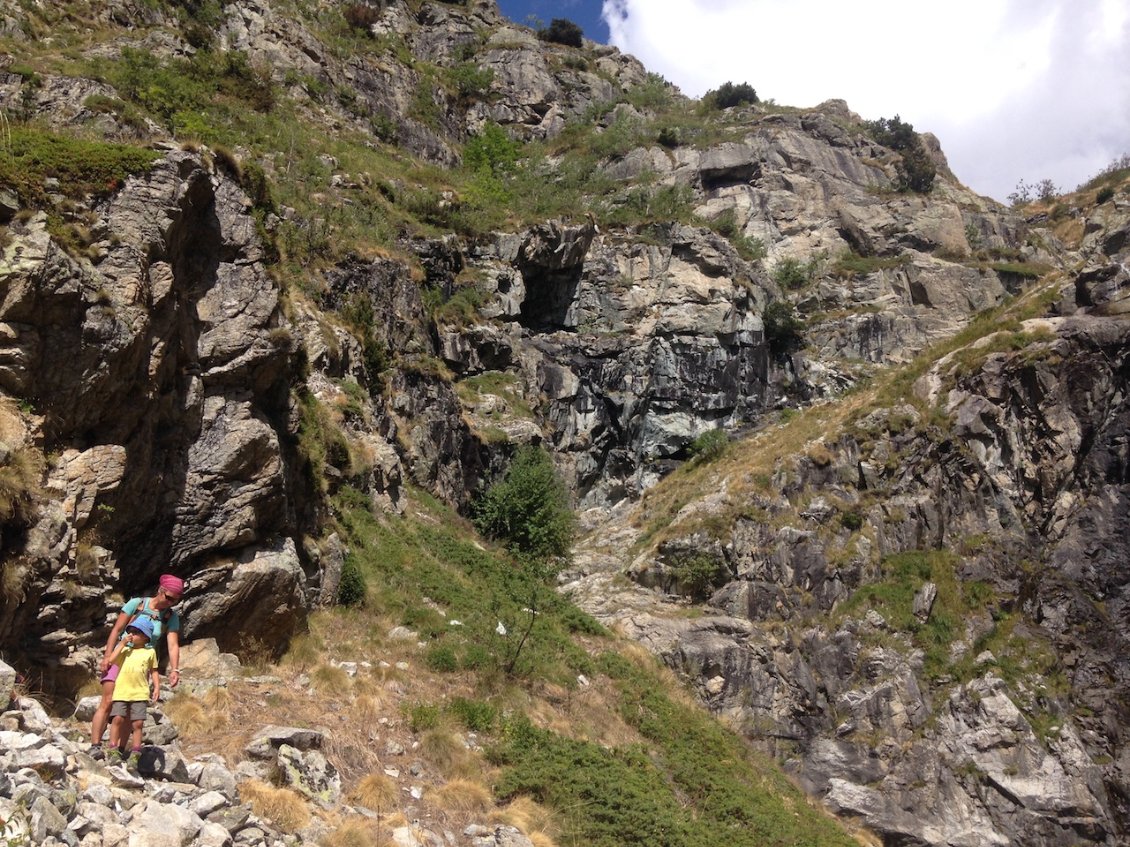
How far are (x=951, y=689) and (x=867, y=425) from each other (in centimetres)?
983

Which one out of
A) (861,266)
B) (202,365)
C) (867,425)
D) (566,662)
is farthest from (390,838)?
(861,266)

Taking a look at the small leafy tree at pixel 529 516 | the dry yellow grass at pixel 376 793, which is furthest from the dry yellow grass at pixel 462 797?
the small leafy tree at pixel 529 516

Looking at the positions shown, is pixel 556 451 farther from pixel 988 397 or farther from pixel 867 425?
pixel 988 397

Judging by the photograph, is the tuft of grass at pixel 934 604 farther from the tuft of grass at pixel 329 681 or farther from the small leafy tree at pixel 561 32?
the small leafy tree at pixel 561 32

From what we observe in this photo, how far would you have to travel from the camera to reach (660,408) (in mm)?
34188

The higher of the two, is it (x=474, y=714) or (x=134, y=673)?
(x=134, y=673)

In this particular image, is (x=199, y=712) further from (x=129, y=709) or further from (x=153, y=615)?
(x=129, y=709)

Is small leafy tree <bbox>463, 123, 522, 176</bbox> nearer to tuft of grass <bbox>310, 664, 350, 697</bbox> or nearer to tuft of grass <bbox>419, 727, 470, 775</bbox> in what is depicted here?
tuft of grass <bbox>310, 664, 350, 697</bbox>

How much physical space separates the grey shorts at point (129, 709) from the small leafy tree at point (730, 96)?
60.0 meters

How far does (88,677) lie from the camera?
22.8 feet

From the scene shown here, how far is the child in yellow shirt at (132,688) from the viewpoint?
549 cm

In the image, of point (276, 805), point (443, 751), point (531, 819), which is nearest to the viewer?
point (276, 805)

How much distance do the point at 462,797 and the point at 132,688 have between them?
4.36 metres

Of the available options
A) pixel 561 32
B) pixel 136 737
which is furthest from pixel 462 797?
pixel 561 32
